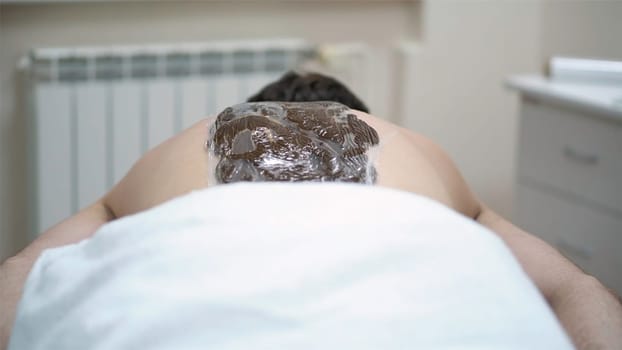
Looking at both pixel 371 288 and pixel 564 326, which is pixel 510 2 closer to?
pixel 564 326

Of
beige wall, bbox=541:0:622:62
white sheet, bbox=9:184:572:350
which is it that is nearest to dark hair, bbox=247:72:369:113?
white sheet, bbox=9:184:572:350

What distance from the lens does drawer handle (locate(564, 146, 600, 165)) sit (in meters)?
2.24

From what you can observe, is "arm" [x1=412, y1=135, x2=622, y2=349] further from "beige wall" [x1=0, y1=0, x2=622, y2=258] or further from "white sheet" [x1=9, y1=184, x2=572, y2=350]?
"beige wall" [x1=0, y1=0, x2=622, y2=258]

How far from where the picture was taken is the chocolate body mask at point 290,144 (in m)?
1.24

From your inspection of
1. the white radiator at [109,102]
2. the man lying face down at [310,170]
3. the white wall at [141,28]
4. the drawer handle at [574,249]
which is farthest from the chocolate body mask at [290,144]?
the white wall at [141,28]

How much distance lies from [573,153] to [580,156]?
0.03 metres

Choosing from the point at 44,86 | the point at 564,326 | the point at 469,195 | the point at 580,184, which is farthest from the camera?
the point at 44,86

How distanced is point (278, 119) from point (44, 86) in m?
1.49

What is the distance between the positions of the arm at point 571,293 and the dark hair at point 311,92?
30 centimetres

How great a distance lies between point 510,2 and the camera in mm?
2992

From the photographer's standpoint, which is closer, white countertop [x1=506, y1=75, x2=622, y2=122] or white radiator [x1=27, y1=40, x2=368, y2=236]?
white countertop [x1=506, y1=75, x2=622, y2=122]

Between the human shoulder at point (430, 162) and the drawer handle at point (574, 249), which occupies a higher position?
the human shoulder at point (430, 162)

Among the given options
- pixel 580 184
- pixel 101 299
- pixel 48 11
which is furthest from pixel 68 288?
pixel 48 11

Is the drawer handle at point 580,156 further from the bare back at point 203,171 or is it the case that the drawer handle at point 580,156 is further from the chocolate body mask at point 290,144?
the chocolate body mask at point 290,144
